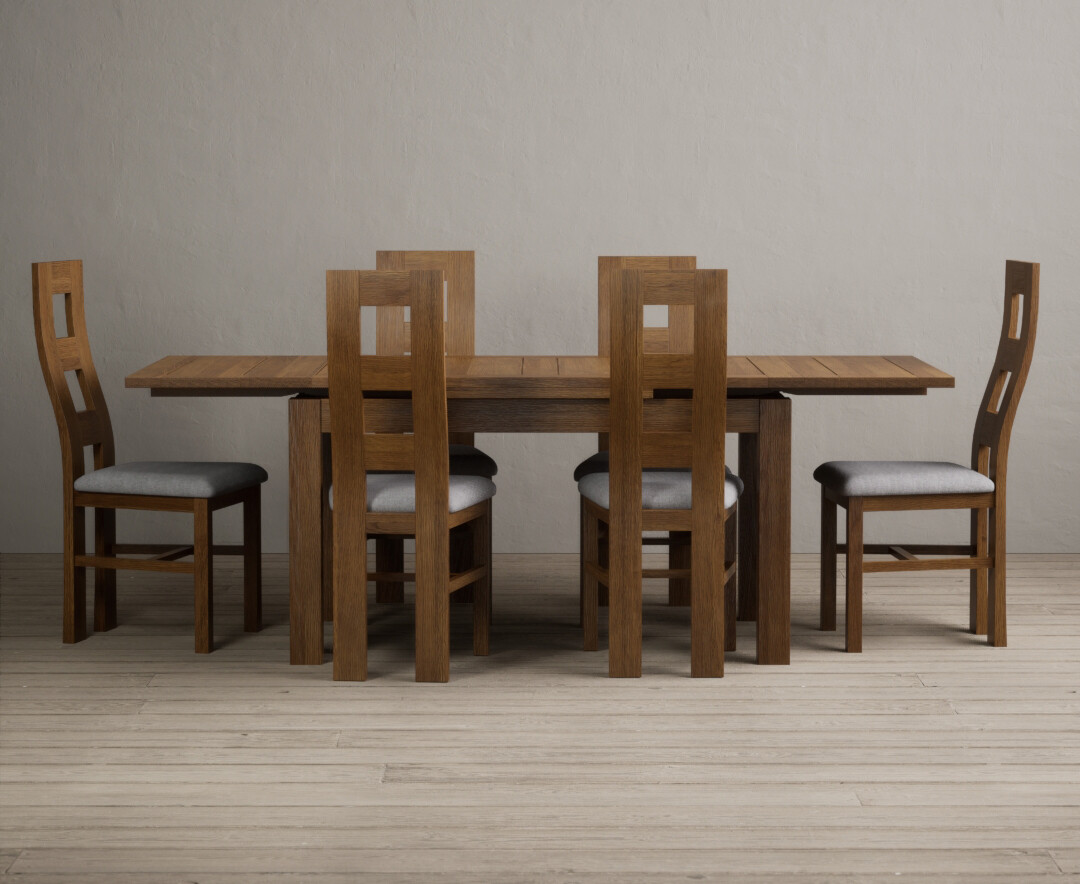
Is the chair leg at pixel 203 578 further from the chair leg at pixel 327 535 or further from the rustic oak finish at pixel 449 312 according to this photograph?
→ the rustic oak finish at pixel 449 312

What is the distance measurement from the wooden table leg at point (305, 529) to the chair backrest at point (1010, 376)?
190 centimetres

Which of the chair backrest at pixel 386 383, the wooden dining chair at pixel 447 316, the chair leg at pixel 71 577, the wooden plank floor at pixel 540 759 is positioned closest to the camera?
the wooden plank floor at pixel 540 759

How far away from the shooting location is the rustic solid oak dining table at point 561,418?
11.1 ft

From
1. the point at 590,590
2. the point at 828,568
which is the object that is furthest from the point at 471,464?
the point at 828,568

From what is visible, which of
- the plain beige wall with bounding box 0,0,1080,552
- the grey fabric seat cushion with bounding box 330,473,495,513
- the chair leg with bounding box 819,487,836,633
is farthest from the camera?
the plain beige wall with bounding box 0,0,1080,552

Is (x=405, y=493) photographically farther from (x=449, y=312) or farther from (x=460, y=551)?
(x=449, y=312)

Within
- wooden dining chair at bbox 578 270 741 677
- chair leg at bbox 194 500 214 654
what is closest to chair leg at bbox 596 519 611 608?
Result: wooden dining chair at bbox 578 270 741 677

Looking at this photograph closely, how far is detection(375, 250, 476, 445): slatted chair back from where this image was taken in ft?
14.3

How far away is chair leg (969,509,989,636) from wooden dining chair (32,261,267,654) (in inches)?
82.8

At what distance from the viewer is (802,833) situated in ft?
8.18

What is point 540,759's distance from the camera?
287 cm

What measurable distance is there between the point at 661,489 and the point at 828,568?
784 millimetres

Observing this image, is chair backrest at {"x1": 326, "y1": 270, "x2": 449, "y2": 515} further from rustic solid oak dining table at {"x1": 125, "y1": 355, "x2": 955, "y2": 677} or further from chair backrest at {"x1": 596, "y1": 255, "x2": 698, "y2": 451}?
chair backrest at {"x1": 596, "y1": 255, "x2": 698, "y2": 451}

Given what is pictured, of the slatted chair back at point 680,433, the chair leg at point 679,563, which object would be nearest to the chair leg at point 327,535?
the slatted chair back at point 680,433
